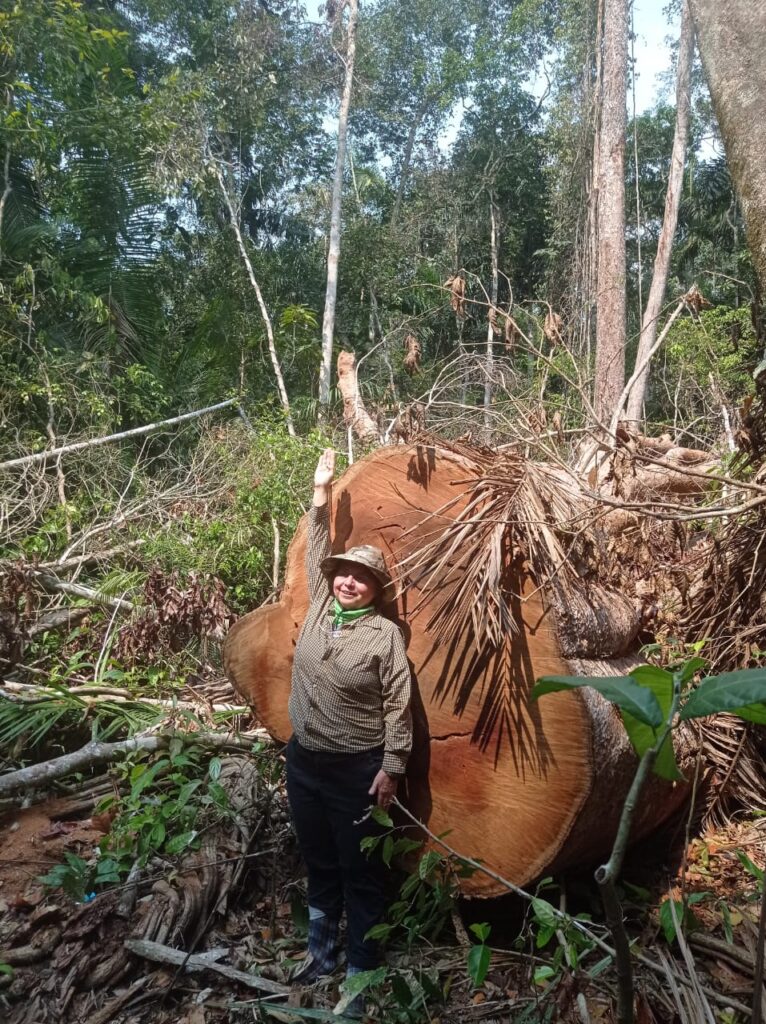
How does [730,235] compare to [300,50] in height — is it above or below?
below

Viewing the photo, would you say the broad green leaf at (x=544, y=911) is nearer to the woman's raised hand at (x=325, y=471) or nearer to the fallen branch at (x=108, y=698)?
the woman's raised hand at (x=325, y=471)

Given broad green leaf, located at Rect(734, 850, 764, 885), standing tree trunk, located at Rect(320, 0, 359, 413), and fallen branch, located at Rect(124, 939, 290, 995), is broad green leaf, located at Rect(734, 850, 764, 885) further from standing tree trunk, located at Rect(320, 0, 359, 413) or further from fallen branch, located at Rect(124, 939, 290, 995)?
standing tree trunk, located at Rect(320, 0, 359, 413)

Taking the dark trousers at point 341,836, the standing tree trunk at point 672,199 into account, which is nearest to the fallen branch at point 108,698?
the dark trousers at point 341,836

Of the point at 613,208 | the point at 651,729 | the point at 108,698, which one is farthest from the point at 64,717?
the point at 613,208

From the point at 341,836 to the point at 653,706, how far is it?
1.82m

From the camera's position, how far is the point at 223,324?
1121 cm

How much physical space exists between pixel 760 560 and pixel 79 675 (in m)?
3.76

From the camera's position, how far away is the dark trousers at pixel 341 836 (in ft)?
7.69

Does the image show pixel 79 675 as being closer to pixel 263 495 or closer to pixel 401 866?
pixel 263 495

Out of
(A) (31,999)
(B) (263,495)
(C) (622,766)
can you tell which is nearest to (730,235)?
(B) (263,495)

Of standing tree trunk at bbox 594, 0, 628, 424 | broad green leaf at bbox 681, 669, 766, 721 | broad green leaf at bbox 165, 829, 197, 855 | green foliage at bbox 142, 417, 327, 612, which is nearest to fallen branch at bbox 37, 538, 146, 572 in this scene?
green foliage at bbox 142, 417, 327, 612

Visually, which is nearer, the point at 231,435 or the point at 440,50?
the point at 231,435

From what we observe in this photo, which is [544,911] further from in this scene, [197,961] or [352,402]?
[352,402]

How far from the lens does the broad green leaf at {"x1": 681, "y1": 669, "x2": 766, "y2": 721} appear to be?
0.82 metres
